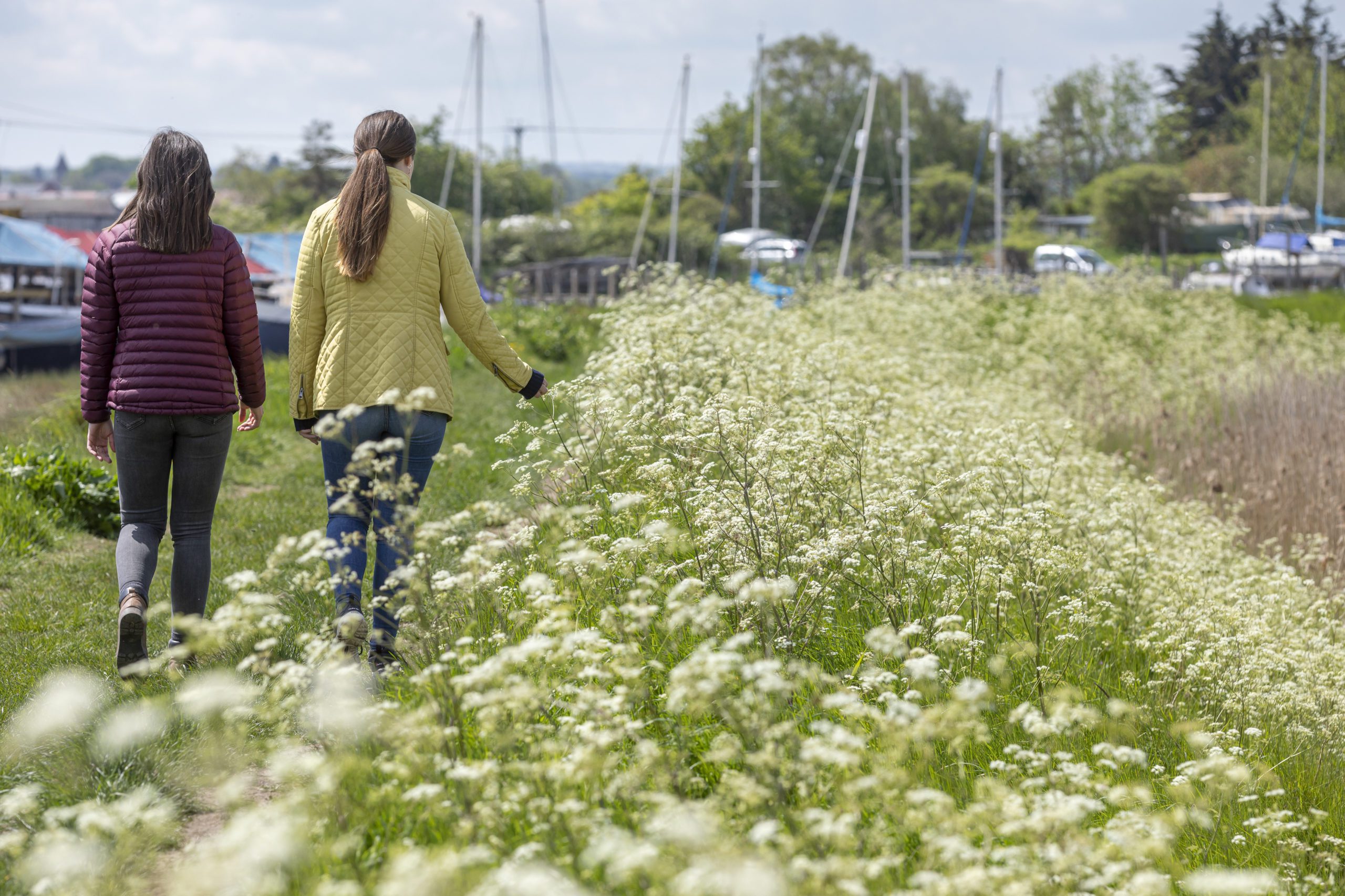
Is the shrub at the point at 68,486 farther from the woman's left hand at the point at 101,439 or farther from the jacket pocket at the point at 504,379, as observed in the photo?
the jacket pocket at the point at 504,379

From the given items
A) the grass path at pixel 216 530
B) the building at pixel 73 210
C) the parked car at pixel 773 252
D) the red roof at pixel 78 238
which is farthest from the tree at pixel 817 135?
the grass path at pixel 216 530

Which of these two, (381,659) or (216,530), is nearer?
(381,659)

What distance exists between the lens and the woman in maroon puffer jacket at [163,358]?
A: 439cm

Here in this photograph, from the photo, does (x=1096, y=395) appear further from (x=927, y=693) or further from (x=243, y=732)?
(x=243, y=732)

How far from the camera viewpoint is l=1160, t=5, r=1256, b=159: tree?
216 feet

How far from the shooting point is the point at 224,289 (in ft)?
15.0

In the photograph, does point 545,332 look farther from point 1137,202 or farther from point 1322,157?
point 1137,202

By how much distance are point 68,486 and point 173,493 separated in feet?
11.0

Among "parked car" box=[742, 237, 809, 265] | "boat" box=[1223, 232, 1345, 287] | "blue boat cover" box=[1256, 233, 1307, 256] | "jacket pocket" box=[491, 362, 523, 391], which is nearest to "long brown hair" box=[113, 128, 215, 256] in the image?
"jacket pocket" box=[491, 362, 523, 391]

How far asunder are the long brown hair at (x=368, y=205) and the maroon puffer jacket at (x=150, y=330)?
2.05 ft

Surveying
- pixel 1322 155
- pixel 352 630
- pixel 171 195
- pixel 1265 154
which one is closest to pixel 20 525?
pixel 171 195

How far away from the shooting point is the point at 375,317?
4.33m

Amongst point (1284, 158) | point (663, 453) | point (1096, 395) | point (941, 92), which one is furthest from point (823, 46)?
point (663, 453)

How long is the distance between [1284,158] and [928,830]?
59783 mm
